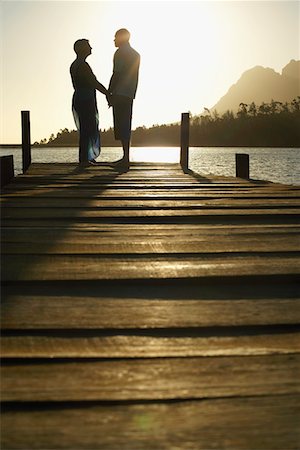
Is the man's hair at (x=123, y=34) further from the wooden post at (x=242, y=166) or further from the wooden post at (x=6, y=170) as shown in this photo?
the wooden post at (x=6, y=170)

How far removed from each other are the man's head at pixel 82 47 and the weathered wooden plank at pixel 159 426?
8.55 m

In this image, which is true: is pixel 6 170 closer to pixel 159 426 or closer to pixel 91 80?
pixel 91 80

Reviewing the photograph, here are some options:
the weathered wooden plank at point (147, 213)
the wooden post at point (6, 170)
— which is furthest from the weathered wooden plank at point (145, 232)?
the wooden post at point (6, 170)

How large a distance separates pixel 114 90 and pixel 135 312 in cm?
762

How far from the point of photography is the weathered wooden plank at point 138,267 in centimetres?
230

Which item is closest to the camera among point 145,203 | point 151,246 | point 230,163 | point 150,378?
point 150,378

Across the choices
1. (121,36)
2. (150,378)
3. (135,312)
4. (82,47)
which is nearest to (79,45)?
(82,47)

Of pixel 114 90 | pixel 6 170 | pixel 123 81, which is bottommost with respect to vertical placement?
pixel 6 170

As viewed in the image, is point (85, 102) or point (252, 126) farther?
point (252, 126)

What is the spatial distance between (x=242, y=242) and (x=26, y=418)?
1.97 m

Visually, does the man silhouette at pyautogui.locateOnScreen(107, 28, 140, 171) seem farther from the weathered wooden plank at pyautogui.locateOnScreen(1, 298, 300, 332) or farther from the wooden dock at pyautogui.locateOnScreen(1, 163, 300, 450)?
the weathered wooden plank at pyautogui.locateOnScreen(1, 298, 300, 332)

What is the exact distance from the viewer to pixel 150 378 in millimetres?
1433

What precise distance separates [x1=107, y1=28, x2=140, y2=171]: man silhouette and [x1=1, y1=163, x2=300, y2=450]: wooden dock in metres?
5.99

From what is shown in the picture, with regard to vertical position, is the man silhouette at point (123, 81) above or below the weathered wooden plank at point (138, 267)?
above
